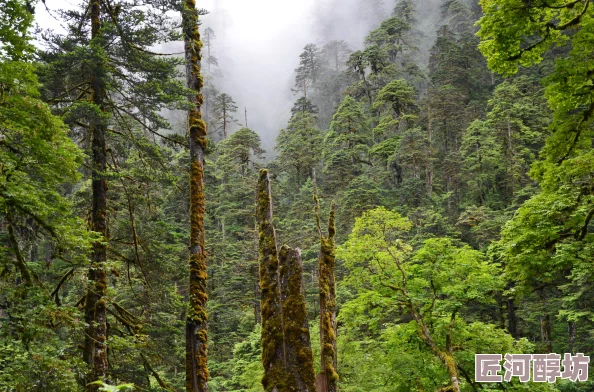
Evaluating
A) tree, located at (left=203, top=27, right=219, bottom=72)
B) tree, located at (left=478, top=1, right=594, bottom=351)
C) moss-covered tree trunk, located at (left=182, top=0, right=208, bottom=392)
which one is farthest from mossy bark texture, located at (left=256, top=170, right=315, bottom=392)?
tree, located at (left=203, top=27, right=219, bottom=72)

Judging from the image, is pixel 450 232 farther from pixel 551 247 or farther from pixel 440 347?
pixel 551 247

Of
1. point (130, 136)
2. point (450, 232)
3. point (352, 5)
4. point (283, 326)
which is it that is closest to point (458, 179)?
point (450, 232)

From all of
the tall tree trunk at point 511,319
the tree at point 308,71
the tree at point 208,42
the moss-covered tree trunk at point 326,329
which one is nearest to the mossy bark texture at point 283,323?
the moss-covered tree trunk at point 326,329

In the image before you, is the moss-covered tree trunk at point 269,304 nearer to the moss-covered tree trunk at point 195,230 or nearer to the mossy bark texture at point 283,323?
the mossy bark texture at point 283,323

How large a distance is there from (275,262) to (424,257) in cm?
945

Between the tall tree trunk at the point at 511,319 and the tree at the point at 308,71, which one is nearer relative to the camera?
the tall tree trunk at the point at 511,319

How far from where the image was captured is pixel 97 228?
321 inches

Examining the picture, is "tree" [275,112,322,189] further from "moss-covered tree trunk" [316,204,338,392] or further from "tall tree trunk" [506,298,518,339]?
"moss-covered tree trunk" [316,204,338,392]

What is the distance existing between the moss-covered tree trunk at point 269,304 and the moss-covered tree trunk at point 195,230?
350 cm

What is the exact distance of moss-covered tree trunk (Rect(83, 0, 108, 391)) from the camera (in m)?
7.54

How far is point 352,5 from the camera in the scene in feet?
319

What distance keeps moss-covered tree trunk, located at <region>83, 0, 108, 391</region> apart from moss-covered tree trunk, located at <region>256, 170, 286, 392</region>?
4181mm

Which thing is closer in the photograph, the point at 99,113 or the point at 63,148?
the point at 63,148

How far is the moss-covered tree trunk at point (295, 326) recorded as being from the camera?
4.05 meters
